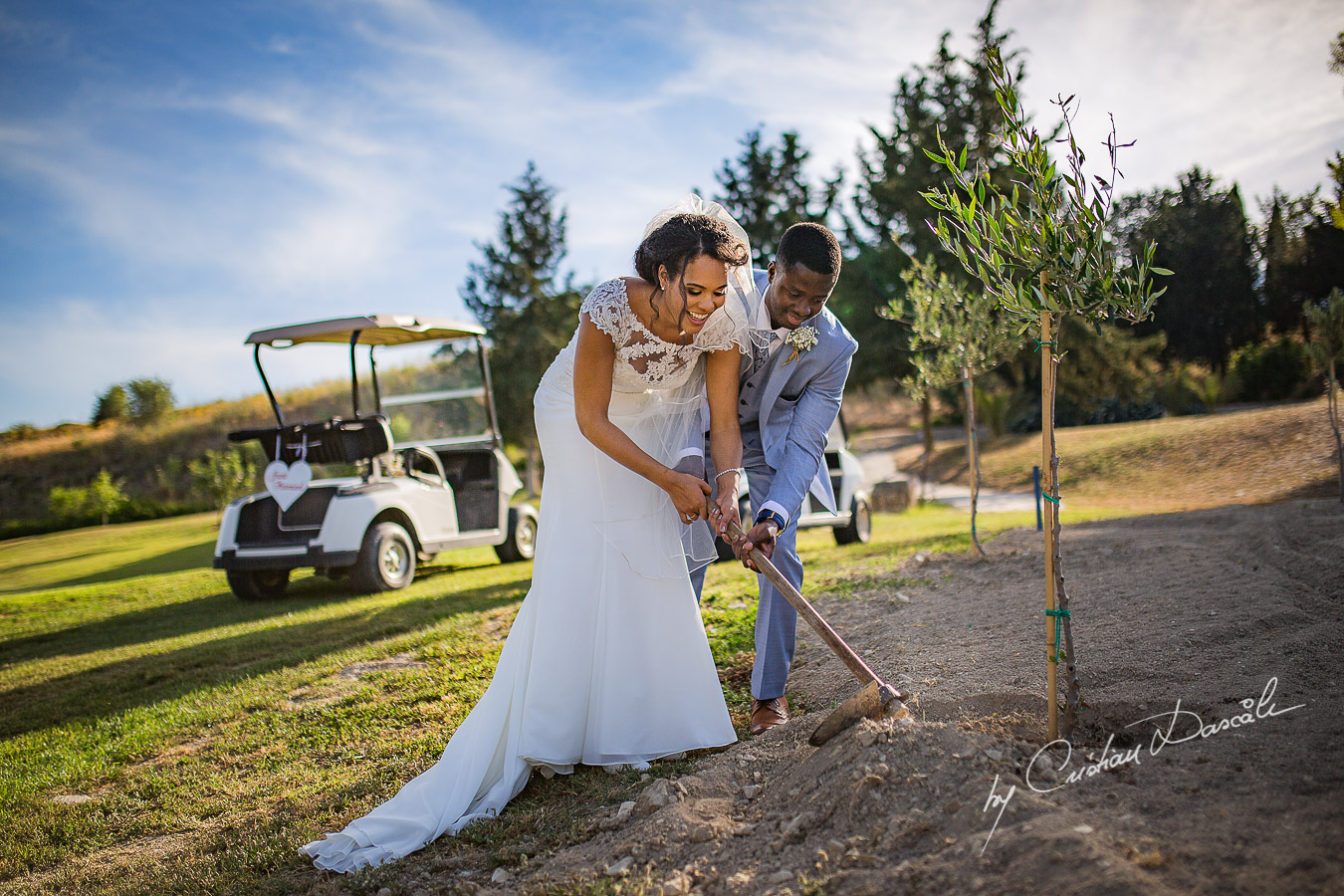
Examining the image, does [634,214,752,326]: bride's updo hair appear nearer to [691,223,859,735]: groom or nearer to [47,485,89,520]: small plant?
[691,223,859,735]: groom

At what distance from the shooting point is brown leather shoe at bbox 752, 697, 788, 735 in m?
3.06

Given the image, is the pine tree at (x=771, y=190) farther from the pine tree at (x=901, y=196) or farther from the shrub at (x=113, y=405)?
the shrub at (x=113, y=405)

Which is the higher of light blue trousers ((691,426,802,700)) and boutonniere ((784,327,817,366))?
boutonniere ((784,327,817,366))

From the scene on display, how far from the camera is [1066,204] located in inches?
87.9

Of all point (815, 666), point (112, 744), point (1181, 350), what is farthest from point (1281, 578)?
point (1181, 350)

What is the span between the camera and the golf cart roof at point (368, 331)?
25.6 feet

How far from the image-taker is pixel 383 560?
312 inches

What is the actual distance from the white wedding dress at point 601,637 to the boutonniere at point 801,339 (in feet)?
0.99

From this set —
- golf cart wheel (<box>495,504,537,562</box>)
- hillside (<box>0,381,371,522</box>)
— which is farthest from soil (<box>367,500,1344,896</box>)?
hillside (<box>0,381,371,522</box>)

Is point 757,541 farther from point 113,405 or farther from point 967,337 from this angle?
point 113,405

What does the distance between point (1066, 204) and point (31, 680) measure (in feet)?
23.4

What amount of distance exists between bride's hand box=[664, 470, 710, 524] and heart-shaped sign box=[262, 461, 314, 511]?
584 cm

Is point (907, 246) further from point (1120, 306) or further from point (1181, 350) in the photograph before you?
point (1120, 306)

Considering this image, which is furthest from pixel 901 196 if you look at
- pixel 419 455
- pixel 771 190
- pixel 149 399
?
pixel 149 399
